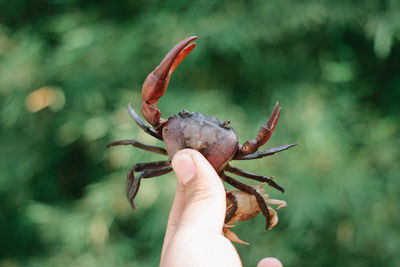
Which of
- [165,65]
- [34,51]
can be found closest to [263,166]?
[165,65]

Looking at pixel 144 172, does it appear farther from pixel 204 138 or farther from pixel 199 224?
pixel 199 224

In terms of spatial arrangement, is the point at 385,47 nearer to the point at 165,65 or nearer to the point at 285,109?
the point at 285,109

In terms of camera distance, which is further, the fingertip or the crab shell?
the crab shell

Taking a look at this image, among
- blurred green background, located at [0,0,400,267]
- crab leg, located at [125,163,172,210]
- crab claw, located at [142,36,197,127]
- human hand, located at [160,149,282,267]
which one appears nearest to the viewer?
human hand, located at [160,149,282,267]

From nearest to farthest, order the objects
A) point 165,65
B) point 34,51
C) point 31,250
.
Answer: point 165,65 → point 34,51 → point 31,250

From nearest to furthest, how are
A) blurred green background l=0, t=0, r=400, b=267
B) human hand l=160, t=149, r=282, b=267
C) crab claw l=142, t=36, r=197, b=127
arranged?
human hand l=160, t=149, r=282, b=267 < crab claw l=142, t=36, r=197, b=127 < blurred green background l=0, t=0, r=400, b=267

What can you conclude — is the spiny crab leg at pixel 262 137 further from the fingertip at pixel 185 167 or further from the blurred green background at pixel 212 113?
the blurred green background at pixel 212 113

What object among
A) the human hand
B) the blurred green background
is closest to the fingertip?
the human hand

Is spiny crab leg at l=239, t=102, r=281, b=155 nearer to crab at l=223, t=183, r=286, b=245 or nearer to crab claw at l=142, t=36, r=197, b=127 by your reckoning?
crab at l=223, t=183, r=286, b=245
